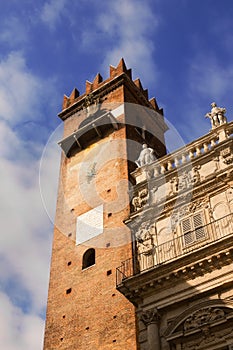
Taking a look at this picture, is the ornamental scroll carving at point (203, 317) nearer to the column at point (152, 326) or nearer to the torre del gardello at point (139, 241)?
the torre del gardello at point (139, 241)

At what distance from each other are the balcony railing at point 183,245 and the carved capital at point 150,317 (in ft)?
4.86

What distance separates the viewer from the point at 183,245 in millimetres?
18219

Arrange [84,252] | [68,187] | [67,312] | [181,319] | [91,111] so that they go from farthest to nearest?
[91,111]
[68,187]
[84,252]
[67,312]
[181,319]

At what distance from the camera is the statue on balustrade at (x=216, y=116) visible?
20.7m

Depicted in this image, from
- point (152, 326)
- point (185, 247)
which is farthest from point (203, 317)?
point (185, 247)

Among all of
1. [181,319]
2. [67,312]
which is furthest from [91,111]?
[181,319]

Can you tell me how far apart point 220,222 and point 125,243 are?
5468 millimetres

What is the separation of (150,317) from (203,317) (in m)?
1.80

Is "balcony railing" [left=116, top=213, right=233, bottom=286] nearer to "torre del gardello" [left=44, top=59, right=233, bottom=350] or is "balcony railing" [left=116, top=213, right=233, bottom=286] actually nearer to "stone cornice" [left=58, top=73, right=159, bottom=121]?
"torre del gardello" [left=44, top=59, right=233, bottom=350]

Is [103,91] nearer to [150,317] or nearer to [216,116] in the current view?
[216,116]

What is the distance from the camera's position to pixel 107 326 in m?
20.2

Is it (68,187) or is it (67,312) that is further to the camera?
(68,187)

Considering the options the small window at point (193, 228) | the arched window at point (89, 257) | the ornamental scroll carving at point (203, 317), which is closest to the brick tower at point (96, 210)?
the arched window at point (89, 257)

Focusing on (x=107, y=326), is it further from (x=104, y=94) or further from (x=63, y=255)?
(x=104, y=94)
